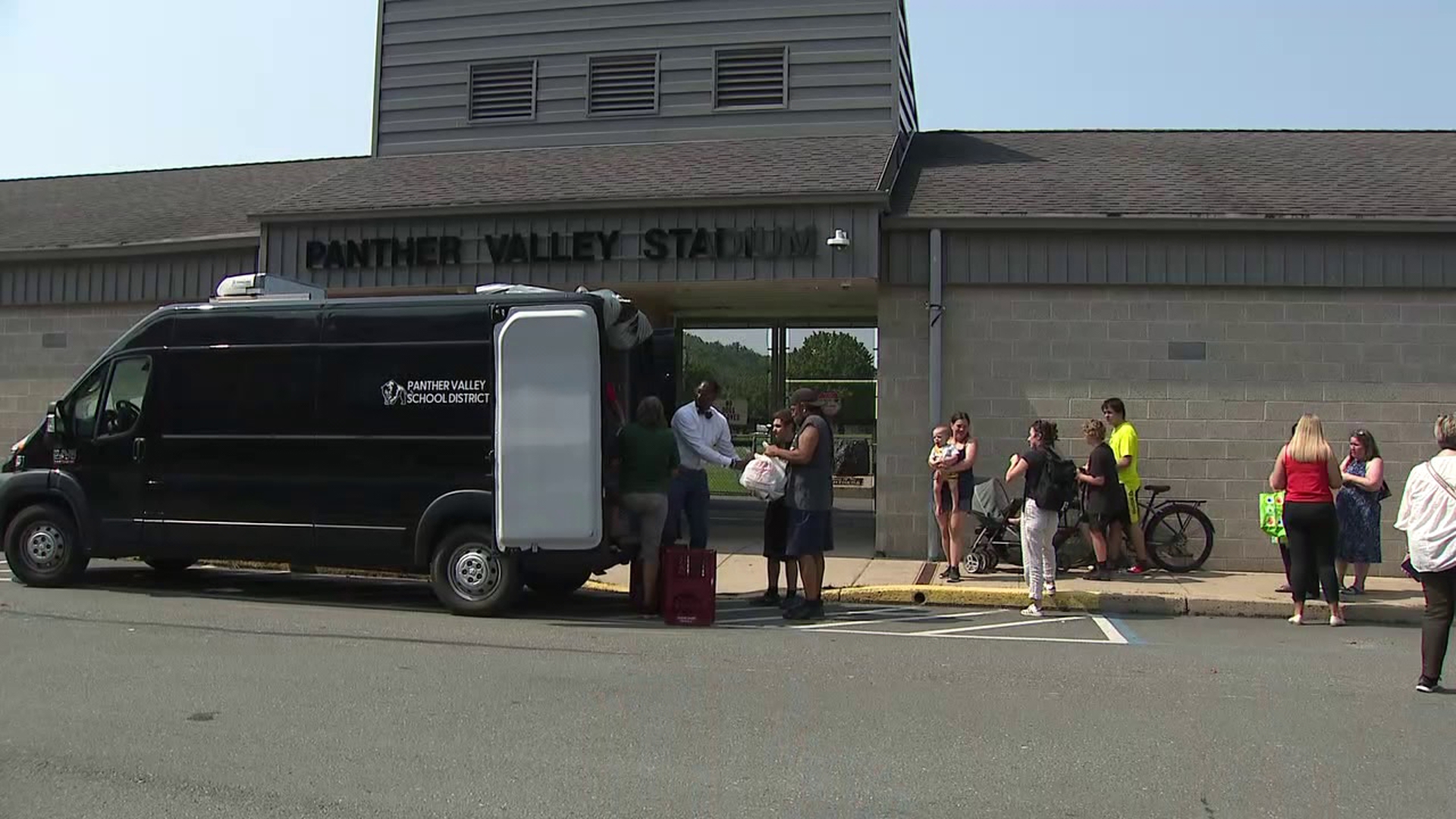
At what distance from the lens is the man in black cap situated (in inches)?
363

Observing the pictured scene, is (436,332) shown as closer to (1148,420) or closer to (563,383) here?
(563,383)

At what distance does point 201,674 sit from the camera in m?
6.98

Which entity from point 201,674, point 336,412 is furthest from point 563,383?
point 201,674

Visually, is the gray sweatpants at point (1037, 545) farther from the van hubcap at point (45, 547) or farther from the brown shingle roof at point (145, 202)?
the brown shingle roof at point (145, 202)

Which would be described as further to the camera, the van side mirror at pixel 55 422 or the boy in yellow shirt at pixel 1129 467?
the boy in yellow shirt at pixel 1129 467

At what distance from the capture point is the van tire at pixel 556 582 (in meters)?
9.27

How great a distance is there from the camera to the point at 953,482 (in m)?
11.4

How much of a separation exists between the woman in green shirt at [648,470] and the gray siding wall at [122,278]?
7.95 m

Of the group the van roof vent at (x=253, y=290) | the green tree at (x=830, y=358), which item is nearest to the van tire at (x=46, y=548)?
the van roof vent at (x=253, y=290)

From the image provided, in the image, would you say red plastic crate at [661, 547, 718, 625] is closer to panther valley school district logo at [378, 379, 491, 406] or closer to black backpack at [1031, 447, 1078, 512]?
panther valley school district logo at [378, 379, 491, 406]

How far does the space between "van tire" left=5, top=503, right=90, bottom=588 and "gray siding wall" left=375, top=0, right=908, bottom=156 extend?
8407 millimetres

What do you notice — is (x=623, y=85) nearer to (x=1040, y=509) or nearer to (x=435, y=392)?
(x=435, y=392)

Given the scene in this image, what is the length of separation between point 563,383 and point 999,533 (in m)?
4.99

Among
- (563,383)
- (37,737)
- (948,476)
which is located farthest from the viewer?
(948,476)
